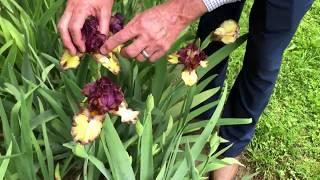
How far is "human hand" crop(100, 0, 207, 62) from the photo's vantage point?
43.6 inches

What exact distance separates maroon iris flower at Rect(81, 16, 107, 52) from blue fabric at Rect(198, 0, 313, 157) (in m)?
0.41

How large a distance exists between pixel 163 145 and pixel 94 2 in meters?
0.41

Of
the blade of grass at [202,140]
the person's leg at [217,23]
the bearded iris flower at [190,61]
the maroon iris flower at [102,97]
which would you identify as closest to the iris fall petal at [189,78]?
the bearded iris flower at [190,61]

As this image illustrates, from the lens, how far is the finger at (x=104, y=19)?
1.17 m

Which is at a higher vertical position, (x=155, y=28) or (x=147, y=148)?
(x=155, y=28)

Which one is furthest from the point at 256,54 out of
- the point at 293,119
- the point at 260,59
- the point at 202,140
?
the point at 293,119

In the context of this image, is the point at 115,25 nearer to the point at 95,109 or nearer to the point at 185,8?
the point at 185,8

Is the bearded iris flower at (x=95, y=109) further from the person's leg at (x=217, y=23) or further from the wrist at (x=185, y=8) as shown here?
the person's leg at (x=217, y=23)

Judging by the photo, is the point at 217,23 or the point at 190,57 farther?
the point at 217,23

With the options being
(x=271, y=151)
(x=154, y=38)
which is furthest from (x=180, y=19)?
(x=271, y=151)

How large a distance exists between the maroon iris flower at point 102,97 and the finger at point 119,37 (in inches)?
4.1

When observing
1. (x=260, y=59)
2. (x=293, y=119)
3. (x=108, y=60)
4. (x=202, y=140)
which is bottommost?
(x=293, y=119)

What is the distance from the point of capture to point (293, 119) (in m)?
2.01

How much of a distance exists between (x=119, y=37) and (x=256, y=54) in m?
0.44
